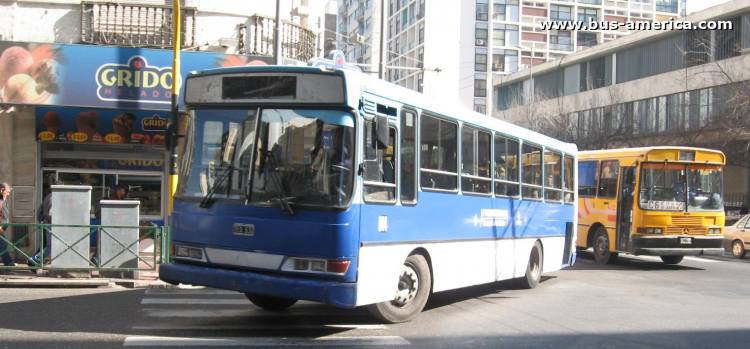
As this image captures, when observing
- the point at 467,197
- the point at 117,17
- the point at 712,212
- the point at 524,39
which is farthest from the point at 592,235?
the point at 524,39

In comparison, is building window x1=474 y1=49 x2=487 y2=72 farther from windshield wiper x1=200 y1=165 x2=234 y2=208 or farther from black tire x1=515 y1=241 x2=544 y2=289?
windshield wiper x1=200 y1=165 x2=234 y2=208

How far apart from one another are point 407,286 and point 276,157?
244 centimetres

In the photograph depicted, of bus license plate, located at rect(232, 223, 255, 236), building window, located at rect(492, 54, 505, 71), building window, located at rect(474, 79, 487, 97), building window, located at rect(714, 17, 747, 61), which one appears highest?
building window, located at rect(492, 54, 505, 71)

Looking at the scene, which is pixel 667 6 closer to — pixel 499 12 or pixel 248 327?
pixel 499 12

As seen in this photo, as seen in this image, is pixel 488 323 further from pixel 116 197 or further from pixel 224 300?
pixel 116 197

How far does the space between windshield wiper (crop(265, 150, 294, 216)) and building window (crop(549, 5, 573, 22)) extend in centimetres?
6914

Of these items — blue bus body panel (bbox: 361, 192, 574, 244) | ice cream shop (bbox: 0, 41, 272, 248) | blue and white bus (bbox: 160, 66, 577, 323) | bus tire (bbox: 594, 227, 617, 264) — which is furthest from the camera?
bus tire (bbox: 594, 227, 617, 264)

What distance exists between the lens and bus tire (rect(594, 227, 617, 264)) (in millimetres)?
18391

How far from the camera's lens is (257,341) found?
297 inches

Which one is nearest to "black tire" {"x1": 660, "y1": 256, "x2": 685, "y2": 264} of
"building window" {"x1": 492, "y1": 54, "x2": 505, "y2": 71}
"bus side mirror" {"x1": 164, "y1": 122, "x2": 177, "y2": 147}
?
"bus side mirror" {"x1": 164, "y1": 122, "x2": 177, "y2": 147}

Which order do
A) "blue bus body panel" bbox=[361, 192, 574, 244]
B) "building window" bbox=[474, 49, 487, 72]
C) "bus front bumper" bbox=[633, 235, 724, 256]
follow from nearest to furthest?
"blue bus body panel" bbox=[361, 192, 574, 244]
"bus front bumper" bbox=[633, 235, 724, 256]
"building window" bbox=[474, 49, 487, 72]

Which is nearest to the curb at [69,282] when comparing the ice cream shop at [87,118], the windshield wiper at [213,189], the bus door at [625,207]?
the ice cream shop at [87,118]

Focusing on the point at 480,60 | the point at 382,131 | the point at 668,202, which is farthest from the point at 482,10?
the point at 382,131

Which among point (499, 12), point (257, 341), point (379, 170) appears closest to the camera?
point (257, 341)
